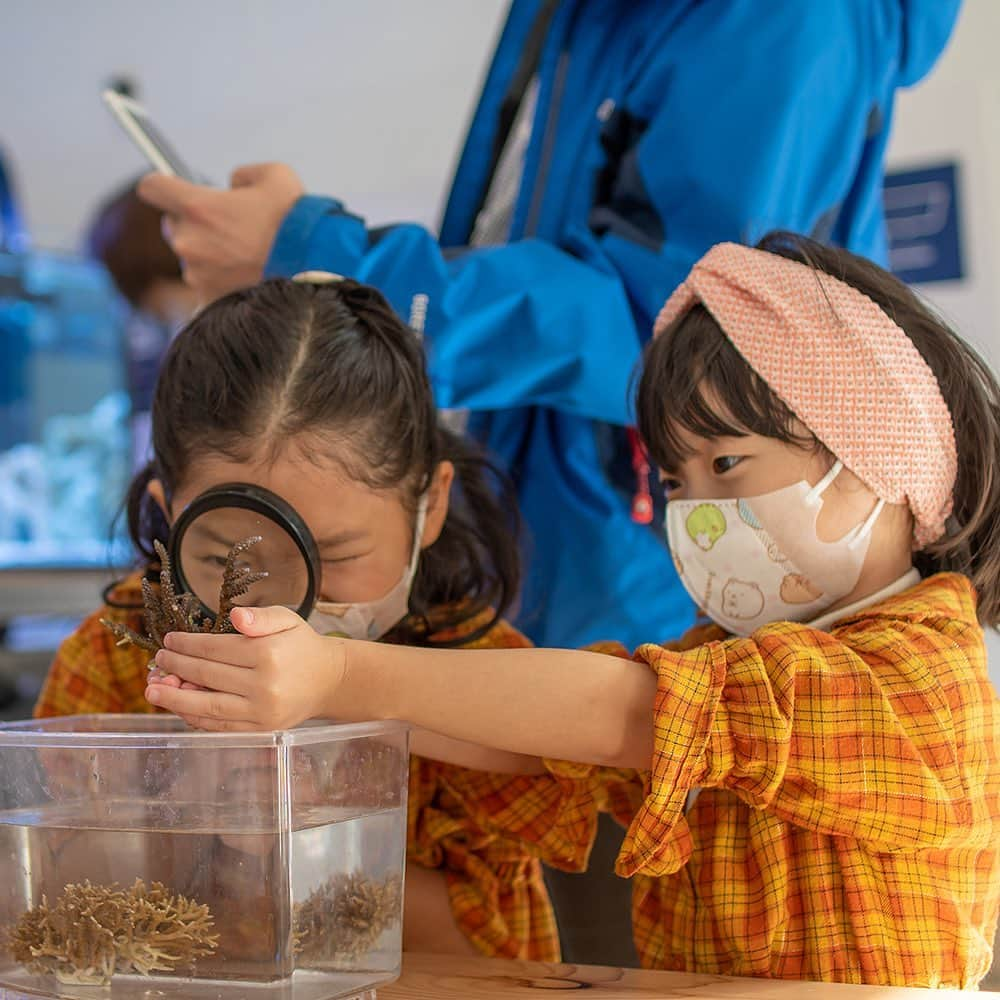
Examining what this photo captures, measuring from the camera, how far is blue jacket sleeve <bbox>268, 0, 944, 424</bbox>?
1.25m

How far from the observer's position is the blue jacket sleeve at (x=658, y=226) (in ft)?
4.09

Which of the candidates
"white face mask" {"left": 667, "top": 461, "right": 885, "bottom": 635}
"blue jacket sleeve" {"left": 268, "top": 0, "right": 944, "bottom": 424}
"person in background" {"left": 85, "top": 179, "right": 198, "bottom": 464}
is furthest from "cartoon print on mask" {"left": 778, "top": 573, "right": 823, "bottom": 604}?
"person in background" {"left": 85, "top": 179, "right": 198, "bottom": 464}

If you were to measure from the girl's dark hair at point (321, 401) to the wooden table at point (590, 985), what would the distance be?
0.36m

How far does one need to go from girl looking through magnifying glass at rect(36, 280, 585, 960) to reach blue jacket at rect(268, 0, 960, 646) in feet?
0.36

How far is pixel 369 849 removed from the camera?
0.78m

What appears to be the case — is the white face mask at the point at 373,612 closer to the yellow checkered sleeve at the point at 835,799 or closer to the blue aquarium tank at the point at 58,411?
the yellow checkered sleeve at the point at 835,799

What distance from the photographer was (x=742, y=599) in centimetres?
99

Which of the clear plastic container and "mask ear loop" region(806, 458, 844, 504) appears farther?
"mask ear loop" region(806, 458, 844, 504)

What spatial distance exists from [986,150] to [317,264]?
1.85 meters

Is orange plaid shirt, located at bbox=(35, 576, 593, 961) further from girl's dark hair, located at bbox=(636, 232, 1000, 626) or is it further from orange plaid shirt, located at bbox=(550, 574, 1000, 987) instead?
girl's dark hair, located at bbox=(636, 232, 1000, 626)

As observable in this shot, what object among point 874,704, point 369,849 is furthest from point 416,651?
point 874,704

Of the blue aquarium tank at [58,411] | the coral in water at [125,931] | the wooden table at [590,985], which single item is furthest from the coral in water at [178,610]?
the blue aquarium tank at [58,411]

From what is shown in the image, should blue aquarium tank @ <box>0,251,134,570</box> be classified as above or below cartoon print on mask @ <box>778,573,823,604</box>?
above

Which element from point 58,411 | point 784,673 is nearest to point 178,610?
point 784,673
